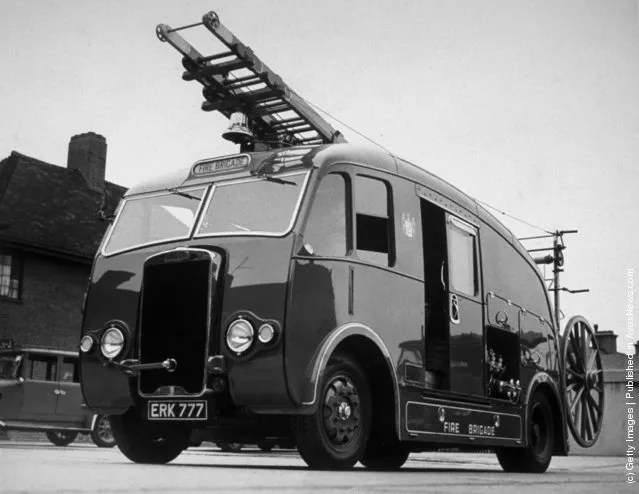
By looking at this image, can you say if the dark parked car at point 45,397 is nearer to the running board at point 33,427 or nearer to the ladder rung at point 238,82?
the running board at point 33,427

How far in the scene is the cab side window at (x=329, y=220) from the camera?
7855 mm

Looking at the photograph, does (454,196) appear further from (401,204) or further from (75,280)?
(75,280)

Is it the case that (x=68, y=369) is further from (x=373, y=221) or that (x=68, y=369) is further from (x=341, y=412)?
(x=341, y=412)

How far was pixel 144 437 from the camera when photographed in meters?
8.62

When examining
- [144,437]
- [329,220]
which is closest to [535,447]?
[329,220]

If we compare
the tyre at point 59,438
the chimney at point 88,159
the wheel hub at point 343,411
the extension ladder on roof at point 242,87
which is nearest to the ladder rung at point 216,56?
the extension ladder on roof at point 242,87

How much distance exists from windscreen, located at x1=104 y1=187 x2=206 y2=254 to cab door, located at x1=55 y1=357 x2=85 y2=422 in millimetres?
12131

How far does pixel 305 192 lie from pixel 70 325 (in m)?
21.5

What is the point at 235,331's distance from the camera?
739 centimetres

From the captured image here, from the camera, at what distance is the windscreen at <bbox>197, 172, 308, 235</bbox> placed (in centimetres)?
791

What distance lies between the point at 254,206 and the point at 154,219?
117 centimetres

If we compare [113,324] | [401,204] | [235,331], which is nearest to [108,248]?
[113,324]

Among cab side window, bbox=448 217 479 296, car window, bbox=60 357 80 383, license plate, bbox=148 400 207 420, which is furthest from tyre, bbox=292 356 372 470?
car window, bbox=60 357 80 383

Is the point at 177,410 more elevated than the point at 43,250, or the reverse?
the point at 43,250
